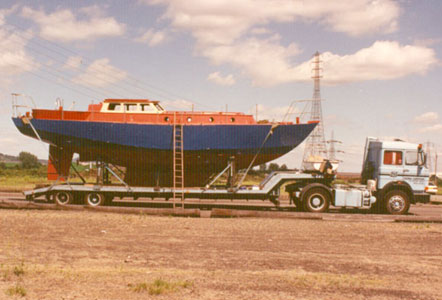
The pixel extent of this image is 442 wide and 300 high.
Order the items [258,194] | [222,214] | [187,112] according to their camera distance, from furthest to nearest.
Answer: [187,112] → [258,194] → [222,214]

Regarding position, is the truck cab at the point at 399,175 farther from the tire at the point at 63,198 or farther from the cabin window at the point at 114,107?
the tire at the point at 63,198

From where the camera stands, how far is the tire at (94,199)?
15.4 meters

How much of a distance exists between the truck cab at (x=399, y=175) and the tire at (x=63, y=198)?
455 inches

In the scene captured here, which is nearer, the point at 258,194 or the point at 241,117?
the point at 258,194

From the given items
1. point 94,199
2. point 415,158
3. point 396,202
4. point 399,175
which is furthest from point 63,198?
point 415,158

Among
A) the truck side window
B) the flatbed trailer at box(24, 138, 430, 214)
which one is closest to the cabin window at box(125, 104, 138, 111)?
the flatbed trailer at box(24, 138, 430, 214)

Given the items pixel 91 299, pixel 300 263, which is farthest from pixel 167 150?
pixel 91 299

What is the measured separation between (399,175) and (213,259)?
10224 mm

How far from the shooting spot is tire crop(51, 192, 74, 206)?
15406 mm

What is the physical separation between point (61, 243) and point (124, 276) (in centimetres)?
304

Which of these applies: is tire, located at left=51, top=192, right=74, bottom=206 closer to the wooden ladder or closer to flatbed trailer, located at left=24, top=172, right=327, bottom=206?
flatbed trailer, located at left=24, top=172, right=327, bottom=206

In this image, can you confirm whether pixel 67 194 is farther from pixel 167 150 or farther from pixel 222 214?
pixel 222 214

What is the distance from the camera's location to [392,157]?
15.4 meters

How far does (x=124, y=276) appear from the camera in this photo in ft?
21.0
